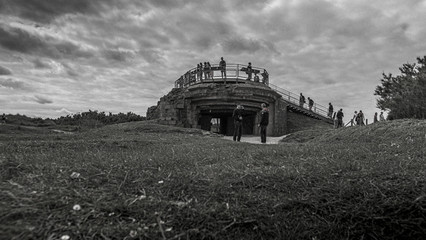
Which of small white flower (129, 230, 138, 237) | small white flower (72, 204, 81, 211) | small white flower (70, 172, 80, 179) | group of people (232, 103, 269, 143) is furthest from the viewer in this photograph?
group of people (232, 103, 269, 143)

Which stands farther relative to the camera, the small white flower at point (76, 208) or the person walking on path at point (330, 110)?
the person walking on path at point (330, 110)

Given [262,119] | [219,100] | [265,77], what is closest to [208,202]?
[262,119]

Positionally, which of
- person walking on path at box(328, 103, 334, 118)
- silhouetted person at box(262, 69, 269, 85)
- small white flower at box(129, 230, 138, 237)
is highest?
silhouetted person at box(262, 69, 269, 85)

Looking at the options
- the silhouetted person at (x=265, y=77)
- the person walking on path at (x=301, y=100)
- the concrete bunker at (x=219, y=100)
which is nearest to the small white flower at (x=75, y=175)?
the concrete bunker at (x=219, y=100)

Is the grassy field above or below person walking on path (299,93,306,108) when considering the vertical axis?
below

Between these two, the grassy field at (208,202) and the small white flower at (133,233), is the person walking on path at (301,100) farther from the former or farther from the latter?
the small white flower at (133,233)

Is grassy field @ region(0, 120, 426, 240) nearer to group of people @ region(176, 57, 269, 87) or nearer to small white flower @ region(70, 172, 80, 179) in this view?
small white flower @ region(70, 172, 80, 179)

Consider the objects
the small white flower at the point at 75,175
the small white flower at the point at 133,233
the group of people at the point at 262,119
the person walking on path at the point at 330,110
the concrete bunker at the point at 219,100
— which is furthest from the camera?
the person walking on path at the point at 330,110

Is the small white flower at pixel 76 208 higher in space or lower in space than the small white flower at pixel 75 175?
lower

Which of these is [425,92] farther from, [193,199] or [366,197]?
[193,199]

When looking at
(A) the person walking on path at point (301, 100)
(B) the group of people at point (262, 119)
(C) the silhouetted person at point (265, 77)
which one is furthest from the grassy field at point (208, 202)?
(A) the person walking on path at point (301, 100)

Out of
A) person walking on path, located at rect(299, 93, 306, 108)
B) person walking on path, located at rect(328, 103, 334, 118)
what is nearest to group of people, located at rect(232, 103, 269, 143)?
person walking on path, located at rect(299, 93, 306, 108)

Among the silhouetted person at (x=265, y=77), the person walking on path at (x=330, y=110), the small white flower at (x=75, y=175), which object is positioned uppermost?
the silhouetted person at (x=265, y=77)

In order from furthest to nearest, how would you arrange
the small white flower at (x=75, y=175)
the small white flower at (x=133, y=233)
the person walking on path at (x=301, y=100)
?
1. the person walking on path at (x=301, y=100)
2. the small white flower at (x=75, y=175)
3. the small white flower at (x=133, y=233)
